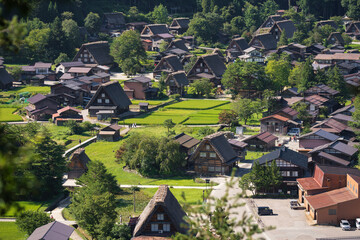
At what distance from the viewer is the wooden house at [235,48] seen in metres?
85.0

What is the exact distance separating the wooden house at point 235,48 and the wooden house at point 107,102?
27.8 metres

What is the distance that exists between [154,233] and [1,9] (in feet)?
82.6

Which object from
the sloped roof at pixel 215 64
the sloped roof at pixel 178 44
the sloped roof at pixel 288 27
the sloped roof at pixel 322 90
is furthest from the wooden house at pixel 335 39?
the sloped roof at pixel 322 90

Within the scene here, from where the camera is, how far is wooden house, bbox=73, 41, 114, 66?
260 feet

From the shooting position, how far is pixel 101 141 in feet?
169

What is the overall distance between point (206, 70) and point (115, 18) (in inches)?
1191

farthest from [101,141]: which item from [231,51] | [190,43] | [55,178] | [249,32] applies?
[249,32]

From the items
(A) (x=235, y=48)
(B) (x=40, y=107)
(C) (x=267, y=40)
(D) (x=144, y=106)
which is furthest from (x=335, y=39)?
(B) (x=40, y=107)

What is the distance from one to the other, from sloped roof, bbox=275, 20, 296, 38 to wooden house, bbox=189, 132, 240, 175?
5272 centimetres

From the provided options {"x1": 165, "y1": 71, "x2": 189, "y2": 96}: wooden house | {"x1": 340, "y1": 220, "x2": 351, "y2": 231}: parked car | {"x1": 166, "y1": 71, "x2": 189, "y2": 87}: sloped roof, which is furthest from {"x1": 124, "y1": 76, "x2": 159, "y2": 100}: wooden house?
{"x1": 340, "y1": 220, "x2": 351, "y2": 231}: parked car

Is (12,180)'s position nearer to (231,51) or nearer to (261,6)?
(231,51)

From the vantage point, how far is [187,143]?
4634 centimetres

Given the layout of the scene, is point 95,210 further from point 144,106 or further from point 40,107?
point 144,106

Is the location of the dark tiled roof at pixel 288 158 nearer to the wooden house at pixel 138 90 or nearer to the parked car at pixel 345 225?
the parked car at pixel 345 225
